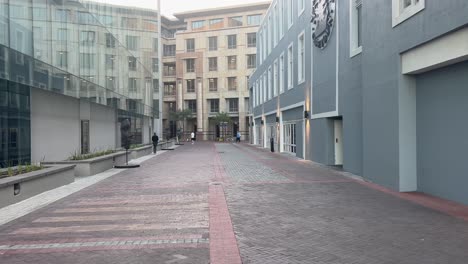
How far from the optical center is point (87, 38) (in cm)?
2166

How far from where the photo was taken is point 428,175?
399 inches

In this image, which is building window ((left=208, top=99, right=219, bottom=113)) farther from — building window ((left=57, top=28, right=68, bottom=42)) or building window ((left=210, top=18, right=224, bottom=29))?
building window ((left=57, top=28, right=68, bottom=42))

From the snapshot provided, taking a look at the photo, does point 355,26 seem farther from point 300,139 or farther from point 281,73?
point 281,73

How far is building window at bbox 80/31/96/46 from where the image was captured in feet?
68.5

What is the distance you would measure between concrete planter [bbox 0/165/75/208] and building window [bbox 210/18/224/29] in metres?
62.2

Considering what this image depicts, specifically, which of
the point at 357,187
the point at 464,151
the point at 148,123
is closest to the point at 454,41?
the point at 464,151

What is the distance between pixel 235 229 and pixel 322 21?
14465 millimetres

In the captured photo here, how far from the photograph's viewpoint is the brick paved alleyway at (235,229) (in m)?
5.42

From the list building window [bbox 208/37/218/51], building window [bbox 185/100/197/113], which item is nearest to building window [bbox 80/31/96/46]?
building window [bbox 208/37/218/51]

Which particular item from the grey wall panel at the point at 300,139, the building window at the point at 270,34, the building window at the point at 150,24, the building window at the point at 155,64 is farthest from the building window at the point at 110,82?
the building window at the point at 155,64

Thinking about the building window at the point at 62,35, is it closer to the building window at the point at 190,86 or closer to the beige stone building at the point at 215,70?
the beige stone building at the point at 215,70

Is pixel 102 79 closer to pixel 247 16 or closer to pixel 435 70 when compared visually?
pixel 435 70

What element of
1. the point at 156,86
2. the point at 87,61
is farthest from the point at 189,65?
the point at 87,61

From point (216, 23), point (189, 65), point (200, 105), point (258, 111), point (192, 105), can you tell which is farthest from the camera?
point (216, 23)
